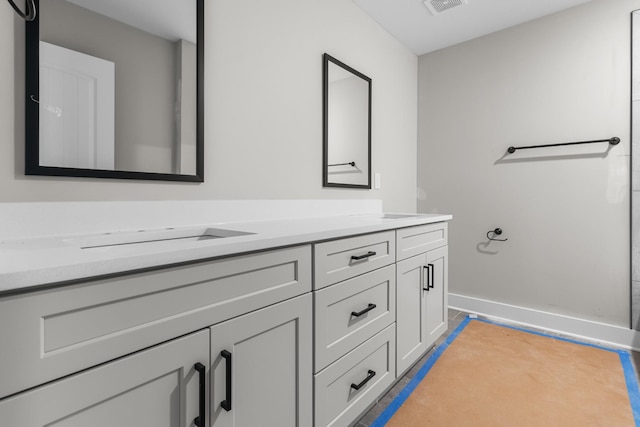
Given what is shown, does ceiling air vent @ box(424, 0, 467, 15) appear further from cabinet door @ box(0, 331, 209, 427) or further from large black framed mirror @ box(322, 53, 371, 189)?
→ cabinet door @ box(0, 331, 209, 427)

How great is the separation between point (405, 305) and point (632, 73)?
2.20 metres

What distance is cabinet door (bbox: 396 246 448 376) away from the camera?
1.67 metres

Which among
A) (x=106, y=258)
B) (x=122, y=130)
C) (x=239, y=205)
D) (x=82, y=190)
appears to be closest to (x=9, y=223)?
(x=82, y=190)

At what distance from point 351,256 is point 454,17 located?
223 centimetres

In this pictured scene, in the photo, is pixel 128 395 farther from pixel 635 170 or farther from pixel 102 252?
pixel 635 170

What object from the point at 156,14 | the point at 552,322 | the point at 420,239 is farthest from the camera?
the point at 552,322

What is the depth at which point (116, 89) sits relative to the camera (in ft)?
3.82

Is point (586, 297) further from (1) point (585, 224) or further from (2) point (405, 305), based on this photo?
(2) point (405, 305)

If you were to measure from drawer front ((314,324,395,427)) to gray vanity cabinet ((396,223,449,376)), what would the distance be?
12 centimetres

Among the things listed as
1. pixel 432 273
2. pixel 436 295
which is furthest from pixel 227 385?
pixel 436 295

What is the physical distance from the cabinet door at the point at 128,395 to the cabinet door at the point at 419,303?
1095mm

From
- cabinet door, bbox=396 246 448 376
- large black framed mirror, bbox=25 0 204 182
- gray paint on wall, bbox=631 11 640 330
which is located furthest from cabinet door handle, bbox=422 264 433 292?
gray paint on wall, bbox=631 11 640 330

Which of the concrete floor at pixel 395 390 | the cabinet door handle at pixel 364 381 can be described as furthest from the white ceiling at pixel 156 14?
the concrete floor at pixel 395 390

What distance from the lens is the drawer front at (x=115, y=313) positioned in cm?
56
